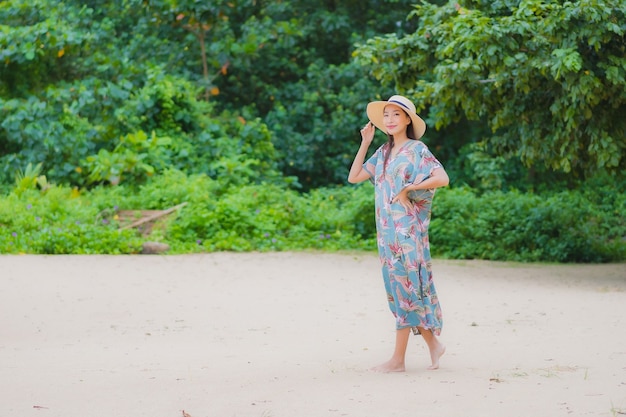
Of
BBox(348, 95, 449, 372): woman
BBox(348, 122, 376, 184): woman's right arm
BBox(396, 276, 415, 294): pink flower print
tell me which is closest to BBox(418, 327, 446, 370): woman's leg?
BBox(348, 95, 449, 372): woman

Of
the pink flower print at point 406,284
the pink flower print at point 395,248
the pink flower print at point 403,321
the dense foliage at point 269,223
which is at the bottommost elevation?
the dense foliage at point 269,223

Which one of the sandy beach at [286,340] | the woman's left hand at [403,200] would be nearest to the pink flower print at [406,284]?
the woman's left hand at [403,200]

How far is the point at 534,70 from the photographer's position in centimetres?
1049

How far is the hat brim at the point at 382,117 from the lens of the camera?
6026mm

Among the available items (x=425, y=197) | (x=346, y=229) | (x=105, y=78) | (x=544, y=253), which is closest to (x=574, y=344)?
(x=425, y=197)

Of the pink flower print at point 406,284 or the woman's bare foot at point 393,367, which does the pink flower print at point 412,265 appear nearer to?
the pink flower print at point 406,284

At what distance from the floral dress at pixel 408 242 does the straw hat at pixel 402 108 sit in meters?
0.11

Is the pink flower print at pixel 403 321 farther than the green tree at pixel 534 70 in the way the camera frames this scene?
No

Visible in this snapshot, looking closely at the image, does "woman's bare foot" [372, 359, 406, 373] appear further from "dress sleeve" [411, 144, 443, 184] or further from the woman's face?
the woman's face

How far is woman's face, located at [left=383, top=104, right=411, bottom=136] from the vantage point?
237 inches

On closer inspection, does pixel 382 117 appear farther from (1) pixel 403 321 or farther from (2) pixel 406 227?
(1) pixel 403 321

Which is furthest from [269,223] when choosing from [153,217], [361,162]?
[361,162]

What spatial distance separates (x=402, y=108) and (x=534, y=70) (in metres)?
4.93

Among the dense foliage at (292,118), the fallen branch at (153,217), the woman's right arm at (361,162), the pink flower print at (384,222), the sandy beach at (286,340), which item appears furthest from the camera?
the fallen branch at (153,217)
